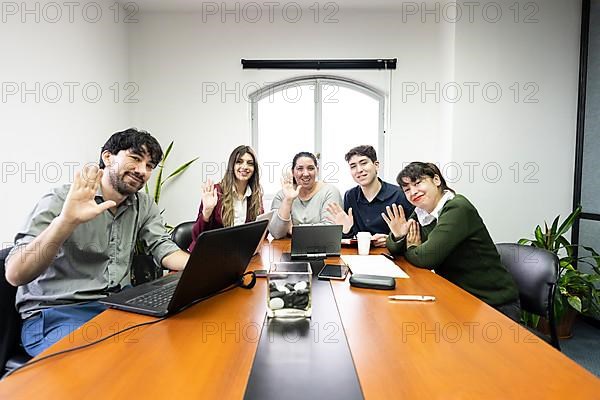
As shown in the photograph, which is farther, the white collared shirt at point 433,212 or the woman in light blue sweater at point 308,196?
the woman in light blue sweater at point 308,196

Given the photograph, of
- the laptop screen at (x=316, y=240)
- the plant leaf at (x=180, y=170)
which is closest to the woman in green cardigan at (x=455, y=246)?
the laptop screen at (x=316, y=240)

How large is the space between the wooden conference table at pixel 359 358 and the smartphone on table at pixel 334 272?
0.30 metres

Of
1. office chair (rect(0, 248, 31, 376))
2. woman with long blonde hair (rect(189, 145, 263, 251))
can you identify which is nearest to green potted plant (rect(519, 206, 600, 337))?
woman with long blonde hair (rect(189, 145, 263, 251))

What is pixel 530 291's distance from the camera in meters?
1.72

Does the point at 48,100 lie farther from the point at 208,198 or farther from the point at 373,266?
the point at 373,266

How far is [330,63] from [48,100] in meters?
2.36

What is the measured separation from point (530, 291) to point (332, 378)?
54.3 inches

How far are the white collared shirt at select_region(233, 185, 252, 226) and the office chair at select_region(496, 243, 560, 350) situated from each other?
1545 millimetres

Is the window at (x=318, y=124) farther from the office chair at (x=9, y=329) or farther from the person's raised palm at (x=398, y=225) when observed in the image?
the office chair at (x=9, y=329)

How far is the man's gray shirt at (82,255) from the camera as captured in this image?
1.37m

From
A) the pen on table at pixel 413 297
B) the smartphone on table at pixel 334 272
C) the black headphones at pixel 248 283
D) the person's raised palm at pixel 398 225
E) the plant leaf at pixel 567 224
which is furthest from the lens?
the plant leaf at pixel 567 224

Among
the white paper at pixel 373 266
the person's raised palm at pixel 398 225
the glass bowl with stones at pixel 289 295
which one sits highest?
the person's raised palm at pixel 398 225

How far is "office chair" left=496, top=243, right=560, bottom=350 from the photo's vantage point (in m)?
1.65

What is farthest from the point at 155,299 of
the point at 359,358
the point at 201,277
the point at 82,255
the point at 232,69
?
the point at 232,69
